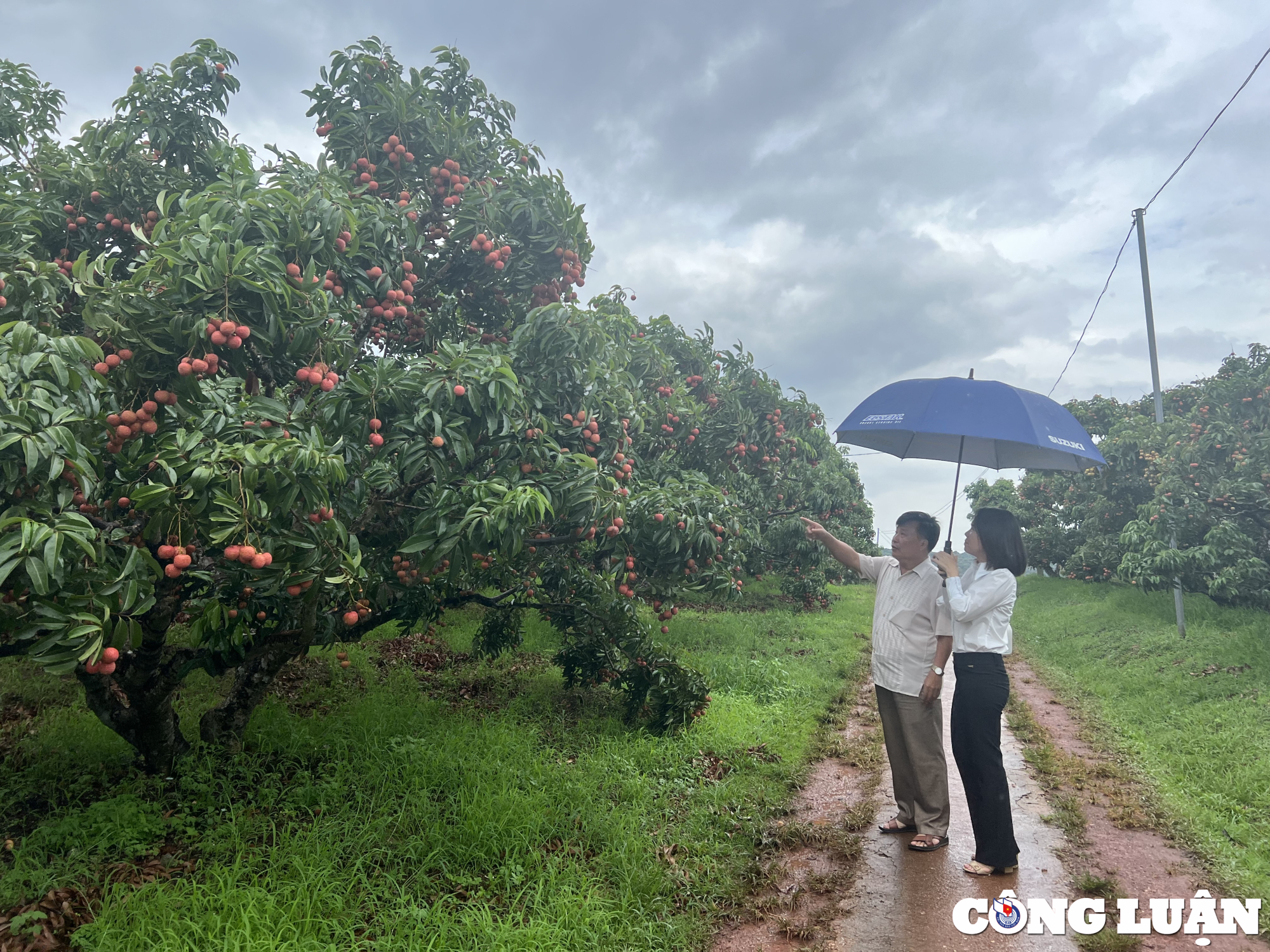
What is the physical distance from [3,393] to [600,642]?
4.51 m

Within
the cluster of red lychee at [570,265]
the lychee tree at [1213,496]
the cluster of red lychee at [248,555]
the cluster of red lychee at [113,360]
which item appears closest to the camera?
the cluster of red lychee at [248,555]

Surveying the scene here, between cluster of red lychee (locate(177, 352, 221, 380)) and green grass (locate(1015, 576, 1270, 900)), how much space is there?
5.52m

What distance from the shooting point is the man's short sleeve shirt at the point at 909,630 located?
14.1ft

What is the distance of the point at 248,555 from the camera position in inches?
121

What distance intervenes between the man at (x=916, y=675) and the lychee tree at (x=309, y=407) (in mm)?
1349

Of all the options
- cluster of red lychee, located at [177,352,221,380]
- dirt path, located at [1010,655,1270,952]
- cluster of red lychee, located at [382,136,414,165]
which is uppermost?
cluster of red lychee, located at [382,136,414,165]

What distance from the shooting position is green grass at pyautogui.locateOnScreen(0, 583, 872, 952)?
3.42 metres

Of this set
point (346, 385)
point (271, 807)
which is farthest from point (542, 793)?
point (346, 385)

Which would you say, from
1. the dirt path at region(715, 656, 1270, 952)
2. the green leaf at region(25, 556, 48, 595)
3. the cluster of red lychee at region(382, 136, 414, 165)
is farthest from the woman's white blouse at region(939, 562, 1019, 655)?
the cluster of red lychee at region(382, 136, 414, 165)

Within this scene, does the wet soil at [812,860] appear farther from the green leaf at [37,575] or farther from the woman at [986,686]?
the green leaf at [37,575]

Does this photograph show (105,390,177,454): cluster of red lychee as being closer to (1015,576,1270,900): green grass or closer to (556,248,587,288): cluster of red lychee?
(556,248,587,288): cluster of red lychee

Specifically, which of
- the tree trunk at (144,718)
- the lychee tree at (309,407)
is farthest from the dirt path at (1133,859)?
the tree trunk at (144,718)

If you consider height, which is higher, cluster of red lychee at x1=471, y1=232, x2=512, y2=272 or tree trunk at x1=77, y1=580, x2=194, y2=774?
cluster of red lychee at x1=471, y1=232, x2=512, y2=272

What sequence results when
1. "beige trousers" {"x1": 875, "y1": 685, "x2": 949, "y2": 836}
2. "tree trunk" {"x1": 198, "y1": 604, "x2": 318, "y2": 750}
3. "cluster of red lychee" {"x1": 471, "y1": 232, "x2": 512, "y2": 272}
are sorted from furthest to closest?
"cluster of red lychee" {"x1": 471, "y1": 232, "x2": 512, "y2": 272} < "tree trunk" {"x1": 198, "y1": 604, "x2": 318, "y2": 750} < "beige trousers" {"x1": 875, "y1": 685, "x2": 949, "y2": 836}
